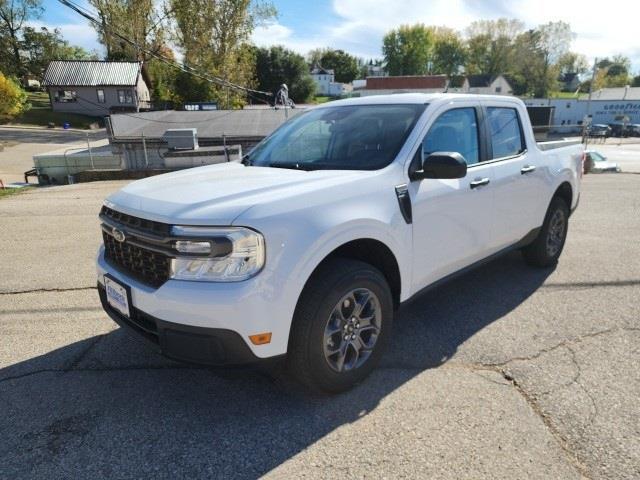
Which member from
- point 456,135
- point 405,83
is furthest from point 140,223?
point 405,83

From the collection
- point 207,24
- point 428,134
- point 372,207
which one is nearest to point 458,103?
point 428,134

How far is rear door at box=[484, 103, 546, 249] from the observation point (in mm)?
3729

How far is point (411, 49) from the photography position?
3898 inches

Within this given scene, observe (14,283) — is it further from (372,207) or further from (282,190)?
(372,207)

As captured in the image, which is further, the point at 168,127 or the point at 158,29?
the point at 158,29

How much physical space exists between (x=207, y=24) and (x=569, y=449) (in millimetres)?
40466

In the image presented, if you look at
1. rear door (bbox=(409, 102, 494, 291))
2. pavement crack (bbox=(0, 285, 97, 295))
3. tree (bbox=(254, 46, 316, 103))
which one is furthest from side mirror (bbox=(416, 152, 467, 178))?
tree (bbox=(254, 46, 316, 103))

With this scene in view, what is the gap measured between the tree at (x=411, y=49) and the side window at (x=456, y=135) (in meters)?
104

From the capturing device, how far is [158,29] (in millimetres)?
40938

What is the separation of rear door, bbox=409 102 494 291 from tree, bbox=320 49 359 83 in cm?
11731

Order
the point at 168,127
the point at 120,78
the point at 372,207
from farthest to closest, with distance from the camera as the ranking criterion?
the point at 120,78 → the point at 168,127 → the point at 372,207

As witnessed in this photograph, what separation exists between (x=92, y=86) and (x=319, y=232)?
2202 inches

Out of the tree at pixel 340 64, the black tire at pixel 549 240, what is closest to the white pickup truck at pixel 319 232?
the black tire at pixel 549 240

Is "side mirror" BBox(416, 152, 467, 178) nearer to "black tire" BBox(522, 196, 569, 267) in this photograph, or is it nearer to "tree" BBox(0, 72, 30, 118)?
"black tire" BBox(522, 196, 569, 267)
